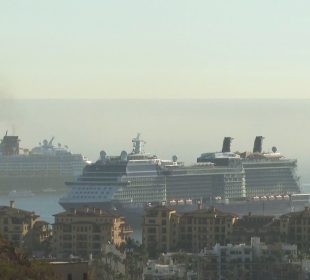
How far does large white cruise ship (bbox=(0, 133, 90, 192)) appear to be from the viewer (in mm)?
121625

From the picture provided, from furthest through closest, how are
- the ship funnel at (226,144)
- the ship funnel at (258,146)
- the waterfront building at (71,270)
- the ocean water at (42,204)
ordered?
the ship funnel at (258,146) → the ship funnel at (226,144) → the ocean water at (42,204) → the waterfront building at (71,270)

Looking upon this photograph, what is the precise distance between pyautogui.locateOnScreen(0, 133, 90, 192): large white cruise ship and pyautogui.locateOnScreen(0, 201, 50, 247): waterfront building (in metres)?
60.5

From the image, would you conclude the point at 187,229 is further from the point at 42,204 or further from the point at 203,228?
the point at 42,204

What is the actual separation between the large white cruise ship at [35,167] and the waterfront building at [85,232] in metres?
60.0

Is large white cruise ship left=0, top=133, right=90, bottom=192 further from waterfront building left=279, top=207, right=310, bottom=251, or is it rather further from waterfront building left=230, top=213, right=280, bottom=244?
waterfront building left=279, top=207, right=310, bottom=251

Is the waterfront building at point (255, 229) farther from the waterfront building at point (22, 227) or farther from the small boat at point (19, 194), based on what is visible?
the small boat at point (19, 194)

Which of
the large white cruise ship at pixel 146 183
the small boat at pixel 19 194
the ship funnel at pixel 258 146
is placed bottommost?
the large white cruise ship at pixel 146 183

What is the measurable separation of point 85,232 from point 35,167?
66.8 metres

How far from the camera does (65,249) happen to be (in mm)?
56406

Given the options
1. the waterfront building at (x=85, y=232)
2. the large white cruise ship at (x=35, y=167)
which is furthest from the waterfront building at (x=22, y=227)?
the large white cruise ship at (x=35, y=167)

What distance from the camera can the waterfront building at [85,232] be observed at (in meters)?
56.6

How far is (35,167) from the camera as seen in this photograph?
12438 centimetres

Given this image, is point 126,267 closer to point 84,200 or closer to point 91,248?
point 91,248

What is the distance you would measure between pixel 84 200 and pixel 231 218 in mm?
25494
